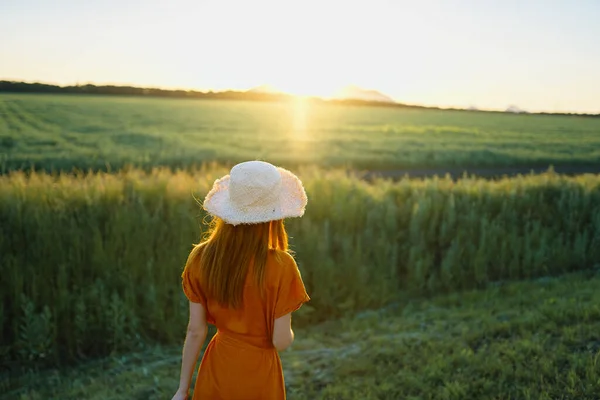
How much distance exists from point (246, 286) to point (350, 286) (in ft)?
17.1

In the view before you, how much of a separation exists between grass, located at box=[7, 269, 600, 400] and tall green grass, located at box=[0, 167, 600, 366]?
0.55 m

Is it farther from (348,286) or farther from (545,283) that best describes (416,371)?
(545,283)

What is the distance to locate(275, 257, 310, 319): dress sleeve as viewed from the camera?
9.25ft

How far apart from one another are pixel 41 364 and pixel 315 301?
3.15 metres

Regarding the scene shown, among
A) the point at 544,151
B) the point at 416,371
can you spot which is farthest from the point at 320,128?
the point at 416,371

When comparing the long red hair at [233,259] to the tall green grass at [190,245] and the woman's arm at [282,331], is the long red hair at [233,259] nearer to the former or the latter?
the woman's arm at [282,331]

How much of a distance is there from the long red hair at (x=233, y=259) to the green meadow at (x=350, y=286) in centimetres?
244

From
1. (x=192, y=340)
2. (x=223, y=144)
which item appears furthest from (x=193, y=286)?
(x=223, y=144)

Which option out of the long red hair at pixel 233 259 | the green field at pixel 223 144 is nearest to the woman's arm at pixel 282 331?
the long red hair at pixel 233 259

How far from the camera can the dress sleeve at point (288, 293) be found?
9.25ft

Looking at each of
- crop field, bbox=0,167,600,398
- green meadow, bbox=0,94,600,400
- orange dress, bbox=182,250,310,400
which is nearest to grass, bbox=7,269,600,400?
green meadow, bbox=0,94,600,400

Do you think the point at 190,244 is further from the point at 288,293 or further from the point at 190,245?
the point at 288,293

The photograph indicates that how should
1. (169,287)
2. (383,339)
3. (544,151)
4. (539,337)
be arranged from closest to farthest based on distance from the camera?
(539,337) < (383,339) < (169,287) < (544,151)

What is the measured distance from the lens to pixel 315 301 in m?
7.73
